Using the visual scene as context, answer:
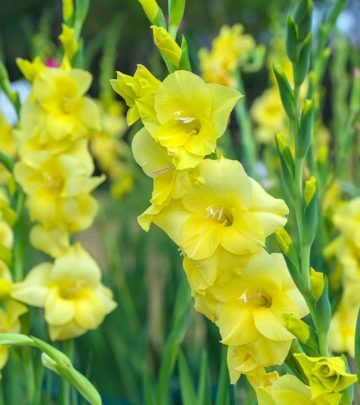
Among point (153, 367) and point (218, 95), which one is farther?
point (153, 367)

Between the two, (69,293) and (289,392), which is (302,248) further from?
(69,293)

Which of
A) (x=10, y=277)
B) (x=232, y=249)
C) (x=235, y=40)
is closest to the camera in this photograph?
(x=232, y=249)

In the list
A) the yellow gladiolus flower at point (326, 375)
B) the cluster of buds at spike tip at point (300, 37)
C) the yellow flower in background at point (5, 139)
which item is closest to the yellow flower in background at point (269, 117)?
the yellow flower in background at point (5, 139)

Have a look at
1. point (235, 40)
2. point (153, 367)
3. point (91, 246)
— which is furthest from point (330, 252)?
point (91, 246)

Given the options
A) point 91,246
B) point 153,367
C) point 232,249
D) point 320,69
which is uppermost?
point 232,249

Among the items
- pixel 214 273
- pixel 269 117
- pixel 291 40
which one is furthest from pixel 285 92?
pixel 269 117

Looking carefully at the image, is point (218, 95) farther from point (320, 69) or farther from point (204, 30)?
point (204, 30)

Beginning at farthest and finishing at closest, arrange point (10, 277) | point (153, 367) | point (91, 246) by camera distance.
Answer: point (91, 246) < point (153, 367) < point (10, 277)
